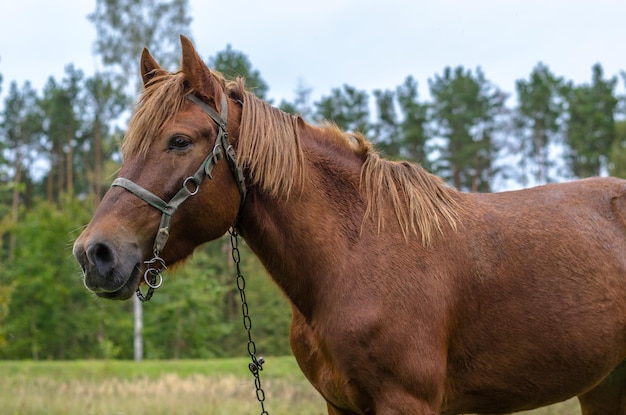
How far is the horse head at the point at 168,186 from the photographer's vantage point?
3199 mm

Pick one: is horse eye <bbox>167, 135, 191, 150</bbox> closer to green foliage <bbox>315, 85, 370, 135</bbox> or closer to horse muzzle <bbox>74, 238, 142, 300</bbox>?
horse muzzle <bbox>74, 238, 142, 300</bbox>

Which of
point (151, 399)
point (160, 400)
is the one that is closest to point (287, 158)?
point (160, 400)

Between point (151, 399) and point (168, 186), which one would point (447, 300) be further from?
point (151, 399)

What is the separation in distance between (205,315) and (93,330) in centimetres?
654

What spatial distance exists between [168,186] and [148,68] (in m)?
1.04

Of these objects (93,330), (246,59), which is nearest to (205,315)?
(93,330)

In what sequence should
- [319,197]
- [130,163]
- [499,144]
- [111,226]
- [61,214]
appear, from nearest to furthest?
[111,226] < [130,163] < [319,197] < [61,214] < [499,144]

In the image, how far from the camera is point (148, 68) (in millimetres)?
4035

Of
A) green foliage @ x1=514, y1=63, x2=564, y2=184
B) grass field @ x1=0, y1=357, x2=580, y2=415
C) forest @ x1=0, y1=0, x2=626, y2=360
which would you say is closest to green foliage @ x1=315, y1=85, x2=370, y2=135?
forest @ x1=0, y1=0, x2=626, y2=360

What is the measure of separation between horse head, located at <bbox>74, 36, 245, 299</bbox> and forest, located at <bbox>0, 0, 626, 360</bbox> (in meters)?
24.8

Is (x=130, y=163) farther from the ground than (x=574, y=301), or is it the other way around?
(x=130, y=163)

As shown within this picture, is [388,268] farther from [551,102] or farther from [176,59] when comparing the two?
[551,102]

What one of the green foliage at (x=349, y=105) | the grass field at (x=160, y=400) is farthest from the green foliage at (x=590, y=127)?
the grass field at (x=160, y=400)

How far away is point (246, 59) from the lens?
40.2m
